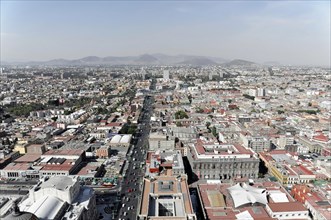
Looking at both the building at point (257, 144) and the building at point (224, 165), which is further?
the building at point (257, 144)

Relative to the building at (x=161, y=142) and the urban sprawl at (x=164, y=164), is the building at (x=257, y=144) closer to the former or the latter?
the urban sprawl at (x=164, y=164)

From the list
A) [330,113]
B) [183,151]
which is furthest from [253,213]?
[330,113]

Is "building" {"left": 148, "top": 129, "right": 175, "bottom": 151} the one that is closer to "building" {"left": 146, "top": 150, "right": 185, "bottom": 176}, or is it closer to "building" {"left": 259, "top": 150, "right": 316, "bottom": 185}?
"building" {"left": 146, "top": 150, "right": 185, "bottom": 176}

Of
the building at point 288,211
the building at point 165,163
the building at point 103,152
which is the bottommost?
the building at point 288,211

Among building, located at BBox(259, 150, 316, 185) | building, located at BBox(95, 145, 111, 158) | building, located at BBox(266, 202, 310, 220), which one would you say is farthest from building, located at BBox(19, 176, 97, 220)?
building, located at BBox(259, 150, 316, 185)

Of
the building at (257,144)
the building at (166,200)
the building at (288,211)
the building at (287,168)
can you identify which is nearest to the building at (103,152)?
the building at (166,200)

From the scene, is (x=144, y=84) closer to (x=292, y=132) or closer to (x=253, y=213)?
(x=292, y=132)

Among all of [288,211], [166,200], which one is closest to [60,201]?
[166,200]

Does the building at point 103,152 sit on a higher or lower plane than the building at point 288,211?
higher
